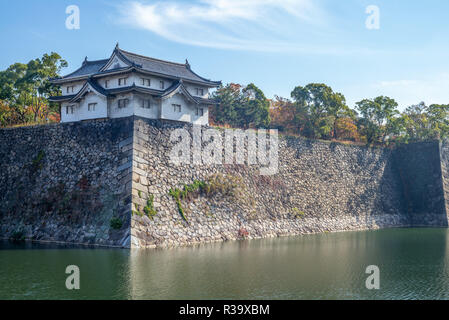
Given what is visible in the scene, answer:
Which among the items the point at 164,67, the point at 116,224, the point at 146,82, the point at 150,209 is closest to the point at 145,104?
the point at 146,82

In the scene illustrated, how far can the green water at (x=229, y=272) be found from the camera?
14430 mm

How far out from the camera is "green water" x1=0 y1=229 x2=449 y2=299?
47.3 feet

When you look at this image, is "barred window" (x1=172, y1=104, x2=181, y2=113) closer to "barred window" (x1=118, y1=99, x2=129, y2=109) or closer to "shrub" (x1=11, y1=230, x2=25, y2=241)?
"barred window" (x1=118, y1=99, x2=129, y2=109)

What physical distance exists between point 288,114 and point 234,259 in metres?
25.4

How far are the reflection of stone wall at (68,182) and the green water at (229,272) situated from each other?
1657 mm

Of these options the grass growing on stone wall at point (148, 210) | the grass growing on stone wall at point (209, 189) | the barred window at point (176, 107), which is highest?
the barred window at point (176, 107)

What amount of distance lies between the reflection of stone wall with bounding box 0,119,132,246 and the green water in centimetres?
166

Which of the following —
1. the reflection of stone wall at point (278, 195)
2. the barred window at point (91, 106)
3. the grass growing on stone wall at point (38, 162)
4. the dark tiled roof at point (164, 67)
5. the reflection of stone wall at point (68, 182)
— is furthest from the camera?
the dark tiled roof at point (164, 67)

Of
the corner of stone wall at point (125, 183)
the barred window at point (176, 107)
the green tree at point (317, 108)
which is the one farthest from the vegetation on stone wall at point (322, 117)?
the corner of stone wall at point (125, 183)

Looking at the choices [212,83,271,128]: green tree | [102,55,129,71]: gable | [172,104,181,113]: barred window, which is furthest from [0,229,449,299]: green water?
[212,83,271,128]: green tree

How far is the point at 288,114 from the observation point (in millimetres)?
43375

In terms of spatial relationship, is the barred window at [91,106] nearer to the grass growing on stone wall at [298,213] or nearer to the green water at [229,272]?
the green water at [229,272]

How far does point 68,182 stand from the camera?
25234mm

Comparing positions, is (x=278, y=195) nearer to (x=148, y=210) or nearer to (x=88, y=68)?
(x=148, y=210)
